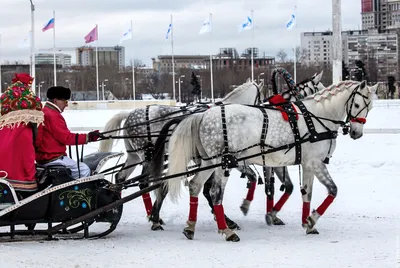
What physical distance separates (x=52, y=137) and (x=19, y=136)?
0.44m

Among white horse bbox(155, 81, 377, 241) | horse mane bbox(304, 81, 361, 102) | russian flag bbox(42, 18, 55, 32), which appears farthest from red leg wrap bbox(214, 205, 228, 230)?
russian flag bbox(42, 18, 55, 32)

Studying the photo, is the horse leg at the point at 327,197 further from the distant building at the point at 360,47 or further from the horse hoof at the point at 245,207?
the distant building at the point at 360,47

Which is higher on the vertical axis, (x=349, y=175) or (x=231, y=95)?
(x=231, y=95)

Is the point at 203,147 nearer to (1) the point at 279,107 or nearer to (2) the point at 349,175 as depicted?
(1) the point at 279,107

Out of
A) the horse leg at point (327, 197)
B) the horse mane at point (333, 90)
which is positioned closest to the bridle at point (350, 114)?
the horse mane at point (333, 90)

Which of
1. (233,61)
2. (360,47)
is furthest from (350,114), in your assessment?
(360,47)

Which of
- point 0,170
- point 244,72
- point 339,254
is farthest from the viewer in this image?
point 244,72

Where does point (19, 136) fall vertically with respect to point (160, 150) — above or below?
above

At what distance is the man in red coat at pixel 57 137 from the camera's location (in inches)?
345

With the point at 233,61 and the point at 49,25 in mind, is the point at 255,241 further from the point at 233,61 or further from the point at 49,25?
the point at 233,61

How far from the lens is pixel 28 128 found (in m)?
8.59

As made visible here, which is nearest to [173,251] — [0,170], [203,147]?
[203,147]

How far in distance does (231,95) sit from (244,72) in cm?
8935

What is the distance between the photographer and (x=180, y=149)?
9.05 meters
